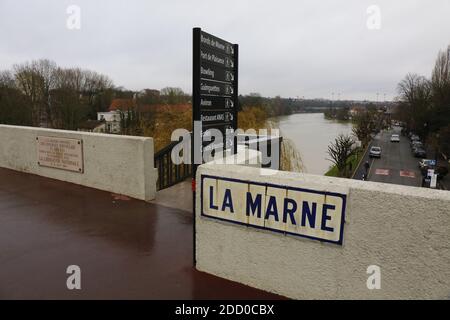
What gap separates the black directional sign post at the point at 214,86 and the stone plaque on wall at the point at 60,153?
3.74 meters

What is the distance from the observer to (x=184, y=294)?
3289 mm

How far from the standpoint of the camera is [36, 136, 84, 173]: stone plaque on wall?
684cm

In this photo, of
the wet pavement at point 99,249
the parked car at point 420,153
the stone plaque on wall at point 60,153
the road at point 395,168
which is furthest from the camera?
the parked car at point 420,153

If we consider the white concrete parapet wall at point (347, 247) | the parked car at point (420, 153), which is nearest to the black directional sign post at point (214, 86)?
the white concrete parapet wall at point (347, 247)

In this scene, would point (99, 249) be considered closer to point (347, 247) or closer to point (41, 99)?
point (347, 247)

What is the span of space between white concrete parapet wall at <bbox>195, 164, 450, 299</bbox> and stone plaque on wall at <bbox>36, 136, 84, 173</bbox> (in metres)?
4.22

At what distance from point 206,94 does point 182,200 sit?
9.68 feet

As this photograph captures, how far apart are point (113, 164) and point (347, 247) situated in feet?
15.4

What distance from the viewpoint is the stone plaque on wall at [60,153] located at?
6.84 m

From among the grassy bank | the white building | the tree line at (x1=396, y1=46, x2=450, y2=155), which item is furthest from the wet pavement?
the white building

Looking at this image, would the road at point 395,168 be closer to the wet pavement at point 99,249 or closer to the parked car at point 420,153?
the parked car at point 420,153
